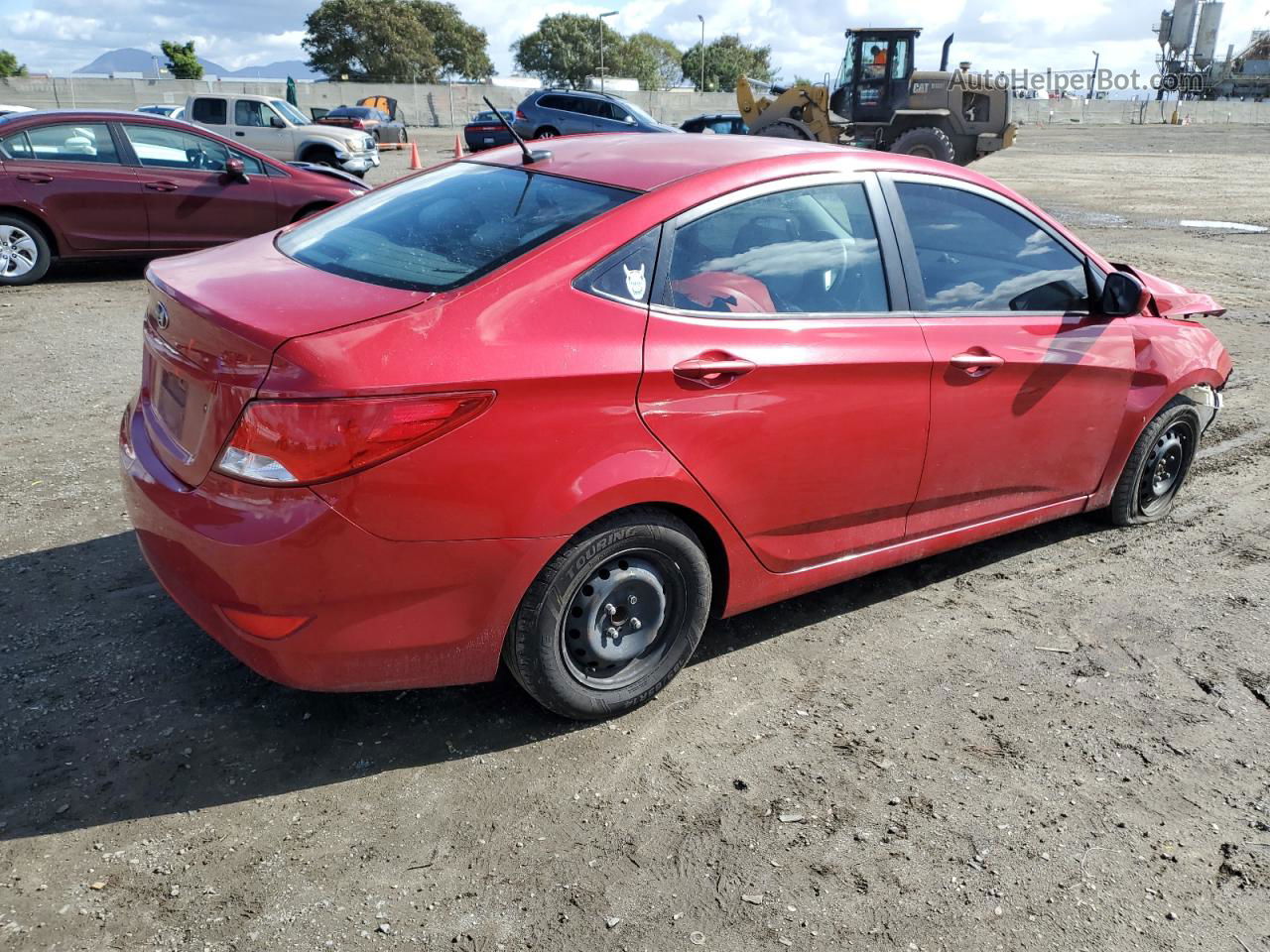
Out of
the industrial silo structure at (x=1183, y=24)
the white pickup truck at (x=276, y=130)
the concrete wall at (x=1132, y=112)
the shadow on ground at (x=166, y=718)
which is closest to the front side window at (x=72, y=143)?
the shadow on ground at (x=166, y=718)

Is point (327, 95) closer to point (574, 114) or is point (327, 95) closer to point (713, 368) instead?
point (574, 114)

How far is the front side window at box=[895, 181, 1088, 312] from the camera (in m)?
3.76

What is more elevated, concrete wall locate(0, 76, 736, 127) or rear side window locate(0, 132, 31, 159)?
concrete wall locate(0, 76, 736, 127)

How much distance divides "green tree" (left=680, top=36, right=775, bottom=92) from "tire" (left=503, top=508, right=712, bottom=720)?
364 feet

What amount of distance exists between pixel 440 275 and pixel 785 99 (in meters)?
22.9

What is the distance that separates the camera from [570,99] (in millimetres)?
26938

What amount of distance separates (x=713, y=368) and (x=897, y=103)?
72.7ft

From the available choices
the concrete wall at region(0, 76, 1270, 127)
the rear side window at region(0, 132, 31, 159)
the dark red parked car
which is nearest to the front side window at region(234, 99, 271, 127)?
the dark red parked car

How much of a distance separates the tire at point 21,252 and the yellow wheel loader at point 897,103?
52.6 feet

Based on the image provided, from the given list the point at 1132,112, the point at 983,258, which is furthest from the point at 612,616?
the point at 1132,112

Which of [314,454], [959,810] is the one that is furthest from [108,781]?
[959,810]

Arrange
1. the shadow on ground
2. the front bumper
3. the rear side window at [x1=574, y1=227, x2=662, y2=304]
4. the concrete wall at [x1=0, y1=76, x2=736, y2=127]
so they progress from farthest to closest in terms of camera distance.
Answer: the concrete wall at [x1=0, y1=76, x2=736, y2=127], the front bumper, the rear side window at [x1=574, y1=227, x2=662, y2=304], the shadow on ground

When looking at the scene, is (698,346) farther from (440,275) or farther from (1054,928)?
(1054,928)

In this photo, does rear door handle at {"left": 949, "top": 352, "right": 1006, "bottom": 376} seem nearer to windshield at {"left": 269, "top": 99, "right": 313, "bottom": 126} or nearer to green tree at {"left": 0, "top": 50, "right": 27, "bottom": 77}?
windshield at {"left": 269, "top": 99, "right": 313, "bottom": 126}
